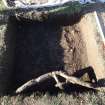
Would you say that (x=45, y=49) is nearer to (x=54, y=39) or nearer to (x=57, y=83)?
(x=54, y=39)

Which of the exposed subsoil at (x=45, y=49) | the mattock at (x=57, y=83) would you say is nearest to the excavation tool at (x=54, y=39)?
the exposed subsoil at (x=45, y=49)

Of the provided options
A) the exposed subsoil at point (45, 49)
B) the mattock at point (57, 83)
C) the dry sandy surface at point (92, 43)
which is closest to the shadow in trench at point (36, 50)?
the exposed subsoil at point (45, 49)

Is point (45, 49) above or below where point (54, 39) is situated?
below

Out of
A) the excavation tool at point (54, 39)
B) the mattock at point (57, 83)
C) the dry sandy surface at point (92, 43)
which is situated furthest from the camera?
the excavation tool at point (54, 39)

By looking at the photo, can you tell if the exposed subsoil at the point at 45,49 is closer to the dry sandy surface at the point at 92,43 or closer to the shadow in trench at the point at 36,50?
the shadow in trench at the point at 36,50

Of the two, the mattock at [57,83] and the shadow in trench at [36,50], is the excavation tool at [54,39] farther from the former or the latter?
the mattock at [57,83]

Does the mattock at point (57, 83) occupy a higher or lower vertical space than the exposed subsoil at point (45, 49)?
lower

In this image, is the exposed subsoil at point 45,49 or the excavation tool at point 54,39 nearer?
the excavation tool at point 54,39

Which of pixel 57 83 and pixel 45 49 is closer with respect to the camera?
pixel 57 83

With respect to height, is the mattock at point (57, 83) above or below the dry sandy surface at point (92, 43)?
below

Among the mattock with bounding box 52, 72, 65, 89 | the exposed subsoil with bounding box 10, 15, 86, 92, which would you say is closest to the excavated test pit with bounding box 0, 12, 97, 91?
the exposed subsoil with bounding box 10, 15, 86, 92

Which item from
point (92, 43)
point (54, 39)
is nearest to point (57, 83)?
point (92, 43)

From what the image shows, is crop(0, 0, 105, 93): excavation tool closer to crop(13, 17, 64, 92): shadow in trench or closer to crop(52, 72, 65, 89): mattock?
crop(13, 17, 64, 92): shadow in trench

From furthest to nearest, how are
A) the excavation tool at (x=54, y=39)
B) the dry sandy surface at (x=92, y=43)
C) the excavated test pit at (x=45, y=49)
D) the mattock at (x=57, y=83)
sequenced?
the excavated test pit at (x=45, y=49), the excavation tool at (x=54, y=39), the dry sandy surface at (x=92, y=43), the mattock at (x=57, y=83)
